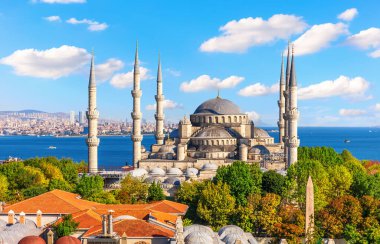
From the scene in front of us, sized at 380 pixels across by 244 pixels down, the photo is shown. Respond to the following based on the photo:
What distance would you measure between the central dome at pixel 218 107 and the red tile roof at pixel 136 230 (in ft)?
106

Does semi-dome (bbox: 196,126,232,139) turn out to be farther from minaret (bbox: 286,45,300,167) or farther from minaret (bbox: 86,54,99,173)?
minaret (bbox: 86,54,99,173)

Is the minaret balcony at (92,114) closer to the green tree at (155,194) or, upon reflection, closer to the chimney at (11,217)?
the green tree at (155,194)

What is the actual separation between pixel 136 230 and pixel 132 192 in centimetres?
1467

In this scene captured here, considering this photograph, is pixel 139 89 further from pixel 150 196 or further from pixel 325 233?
pixel 325 233

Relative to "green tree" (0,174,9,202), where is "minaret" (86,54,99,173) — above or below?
above

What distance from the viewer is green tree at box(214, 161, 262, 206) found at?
36.3 m

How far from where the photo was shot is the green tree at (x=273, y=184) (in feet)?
124

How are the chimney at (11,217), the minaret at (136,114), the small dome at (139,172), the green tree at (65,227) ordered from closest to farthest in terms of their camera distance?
the green tree at (65,227) → the chimney at (11,217) → the small dome at (139,172) → the minaret at (136,114)

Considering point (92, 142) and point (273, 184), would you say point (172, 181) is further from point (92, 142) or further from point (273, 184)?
point (273, 184)

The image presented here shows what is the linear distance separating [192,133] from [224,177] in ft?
64.5

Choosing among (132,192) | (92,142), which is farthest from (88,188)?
(92,142)

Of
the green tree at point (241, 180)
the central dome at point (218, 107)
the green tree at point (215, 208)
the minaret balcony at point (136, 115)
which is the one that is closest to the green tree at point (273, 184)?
the green tree at point (241, 180)

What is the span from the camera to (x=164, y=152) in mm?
54500

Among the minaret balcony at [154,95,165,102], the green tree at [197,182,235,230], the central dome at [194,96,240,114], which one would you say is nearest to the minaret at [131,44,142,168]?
the minaret balcony at [154,95,165,102]
